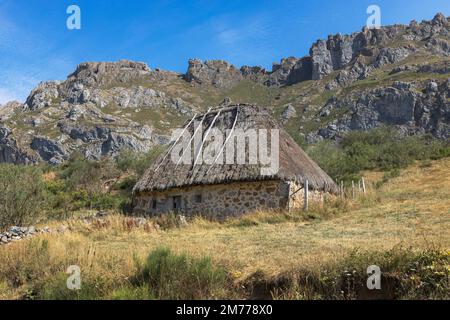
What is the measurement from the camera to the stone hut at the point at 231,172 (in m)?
15.2

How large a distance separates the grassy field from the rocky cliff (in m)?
47.3

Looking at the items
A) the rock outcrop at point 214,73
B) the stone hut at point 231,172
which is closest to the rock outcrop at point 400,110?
the stone hut at point 231,172

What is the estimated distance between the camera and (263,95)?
10900 cm

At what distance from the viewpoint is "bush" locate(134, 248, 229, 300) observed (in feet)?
21.7

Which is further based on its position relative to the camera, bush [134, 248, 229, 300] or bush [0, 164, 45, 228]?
bush [0, 164, 45, 228]

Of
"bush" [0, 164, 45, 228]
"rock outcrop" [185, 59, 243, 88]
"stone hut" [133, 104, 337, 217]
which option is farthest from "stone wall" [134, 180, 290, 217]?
"rock outcrop" [185, 59, 243, 88]

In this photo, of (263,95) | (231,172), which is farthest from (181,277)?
(263,95)

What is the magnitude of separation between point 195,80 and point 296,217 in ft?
362

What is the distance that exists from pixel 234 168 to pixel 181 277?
29.0ft

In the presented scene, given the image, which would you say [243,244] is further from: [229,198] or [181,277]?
[229,198]

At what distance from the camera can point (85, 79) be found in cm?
10919

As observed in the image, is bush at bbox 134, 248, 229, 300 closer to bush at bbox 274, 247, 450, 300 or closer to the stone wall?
bush at bbox 274, 247, 450, 300

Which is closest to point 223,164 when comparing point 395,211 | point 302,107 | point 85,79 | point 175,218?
point 175,218
